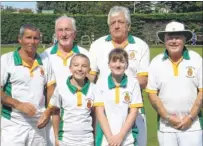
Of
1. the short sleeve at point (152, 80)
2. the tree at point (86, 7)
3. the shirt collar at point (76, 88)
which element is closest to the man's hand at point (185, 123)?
the short sleeve at point (152, 80)

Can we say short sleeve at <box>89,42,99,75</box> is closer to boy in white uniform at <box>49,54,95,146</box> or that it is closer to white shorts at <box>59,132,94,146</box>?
boy in white uniform at <box>49,54,95,146</box>

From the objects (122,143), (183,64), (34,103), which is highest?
(183,64)

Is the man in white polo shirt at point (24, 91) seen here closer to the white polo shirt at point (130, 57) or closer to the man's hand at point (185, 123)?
the white polo shirt at point (130, 57)

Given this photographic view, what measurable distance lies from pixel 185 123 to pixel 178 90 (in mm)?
346

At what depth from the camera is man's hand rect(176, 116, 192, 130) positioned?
4941 millimetres

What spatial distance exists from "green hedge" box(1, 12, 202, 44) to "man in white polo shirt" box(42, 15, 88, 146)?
3420 centimetres

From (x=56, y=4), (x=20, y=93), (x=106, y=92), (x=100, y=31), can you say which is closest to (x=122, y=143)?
(x=106, y=92)

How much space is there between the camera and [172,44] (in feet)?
16.3

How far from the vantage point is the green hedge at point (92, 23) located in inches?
1567

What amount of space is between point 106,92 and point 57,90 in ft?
1.73

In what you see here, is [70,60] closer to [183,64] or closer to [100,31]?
[183,64]

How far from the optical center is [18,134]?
5004mm

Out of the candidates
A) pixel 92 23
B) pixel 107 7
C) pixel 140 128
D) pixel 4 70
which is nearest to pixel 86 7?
pixel 107 7

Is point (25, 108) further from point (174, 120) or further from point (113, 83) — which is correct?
point (174, 120)
